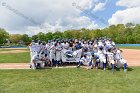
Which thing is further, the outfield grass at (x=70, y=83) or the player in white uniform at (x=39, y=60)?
the player in white uniform at (x=39, y=60)

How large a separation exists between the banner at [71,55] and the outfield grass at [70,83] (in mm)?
4502

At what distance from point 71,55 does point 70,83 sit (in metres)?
7.19

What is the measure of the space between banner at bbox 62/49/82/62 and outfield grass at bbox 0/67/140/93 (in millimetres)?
4502

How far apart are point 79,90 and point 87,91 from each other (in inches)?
13.3

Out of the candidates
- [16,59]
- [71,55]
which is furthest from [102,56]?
[16,59]

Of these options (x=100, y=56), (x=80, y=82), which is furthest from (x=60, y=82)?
(x=100, y=56)

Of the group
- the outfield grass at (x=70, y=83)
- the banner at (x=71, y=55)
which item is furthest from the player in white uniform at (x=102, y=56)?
the banner at (x=71, y=55)

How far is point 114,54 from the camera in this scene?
1691cm

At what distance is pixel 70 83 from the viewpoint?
12117mm

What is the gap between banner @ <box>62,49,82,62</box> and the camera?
62.7ft

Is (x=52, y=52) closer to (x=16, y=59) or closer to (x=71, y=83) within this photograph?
(x=71, y=83)

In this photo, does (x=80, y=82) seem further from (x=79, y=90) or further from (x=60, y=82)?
(x=79, y=90)

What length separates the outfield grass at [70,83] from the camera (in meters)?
10.7

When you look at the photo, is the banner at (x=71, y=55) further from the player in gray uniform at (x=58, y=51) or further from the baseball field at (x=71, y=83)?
the baseball field at (x=71, y=83)
